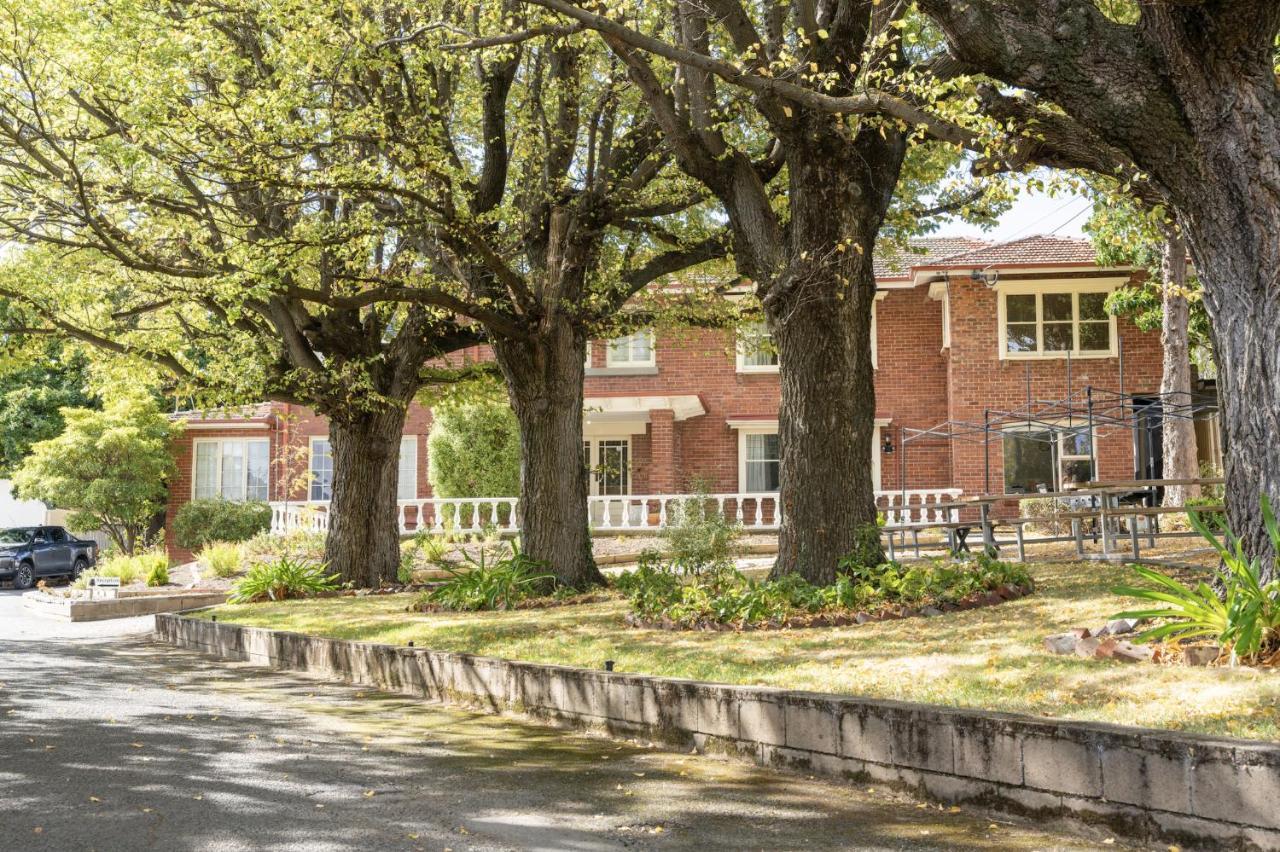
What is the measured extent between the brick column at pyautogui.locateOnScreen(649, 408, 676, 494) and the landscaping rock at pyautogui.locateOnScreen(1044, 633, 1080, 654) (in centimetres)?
2159

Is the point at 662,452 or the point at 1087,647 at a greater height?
the point at 662,452

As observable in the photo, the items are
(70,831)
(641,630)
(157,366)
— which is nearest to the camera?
(70,831)

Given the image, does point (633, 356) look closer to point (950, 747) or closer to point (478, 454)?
point (478, 454)

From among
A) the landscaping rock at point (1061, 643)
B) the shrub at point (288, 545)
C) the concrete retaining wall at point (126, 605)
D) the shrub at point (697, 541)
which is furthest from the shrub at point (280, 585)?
the landscaping rock at point (1061, 643)

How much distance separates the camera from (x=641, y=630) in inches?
440

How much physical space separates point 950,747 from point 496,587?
907 centimetres

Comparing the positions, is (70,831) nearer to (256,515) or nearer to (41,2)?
(41,2)

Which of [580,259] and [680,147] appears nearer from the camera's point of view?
[680,147]

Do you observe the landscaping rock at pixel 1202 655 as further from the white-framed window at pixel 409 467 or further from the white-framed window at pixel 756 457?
the white-framed window at pixel 409 467

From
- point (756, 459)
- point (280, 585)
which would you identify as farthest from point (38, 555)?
point (756, 459)

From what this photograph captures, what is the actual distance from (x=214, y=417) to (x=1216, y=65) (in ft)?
107

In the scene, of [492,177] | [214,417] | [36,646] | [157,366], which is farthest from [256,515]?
[492,177]

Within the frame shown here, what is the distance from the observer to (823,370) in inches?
456

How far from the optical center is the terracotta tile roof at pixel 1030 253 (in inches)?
1088
